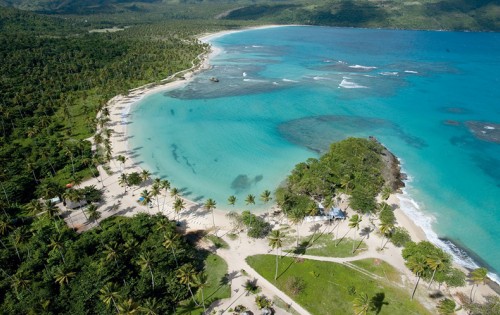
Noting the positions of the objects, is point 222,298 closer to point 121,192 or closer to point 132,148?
point 121,192

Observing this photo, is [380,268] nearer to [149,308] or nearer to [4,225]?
[149,308]

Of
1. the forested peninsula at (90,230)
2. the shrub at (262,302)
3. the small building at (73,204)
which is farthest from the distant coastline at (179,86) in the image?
the small building at (73,204)

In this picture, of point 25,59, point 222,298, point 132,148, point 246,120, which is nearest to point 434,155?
point 246,120

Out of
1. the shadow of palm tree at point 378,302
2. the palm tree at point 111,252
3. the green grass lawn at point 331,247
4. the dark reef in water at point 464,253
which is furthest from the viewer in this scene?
the green grass lawn at point 331,247

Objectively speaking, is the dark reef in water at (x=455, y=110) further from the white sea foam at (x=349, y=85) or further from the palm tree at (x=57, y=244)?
the palm tree at (x=57, y=244)

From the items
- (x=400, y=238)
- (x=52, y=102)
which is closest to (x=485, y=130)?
(x=400, y=238)

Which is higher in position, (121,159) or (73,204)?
(121,159)
